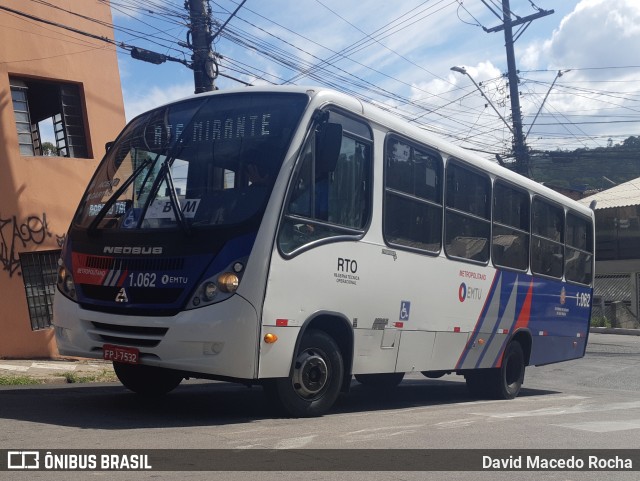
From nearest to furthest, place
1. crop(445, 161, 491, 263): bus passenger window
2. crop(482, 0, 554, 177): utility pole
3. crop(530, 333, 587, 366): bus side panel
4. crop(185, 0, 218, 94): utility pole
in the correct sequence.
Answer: crop(445, 161, 491, 263): bus passenger window, crop(530, 333, 587, 366): bus side panel, crop(185, 0, 218, 94): utility pole, crop(482, 0, 554, 177): utility pole

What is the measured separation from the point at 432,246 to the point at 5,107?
803 centimetres

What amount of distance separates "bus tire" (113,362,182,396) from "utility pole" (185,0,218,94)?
7665mm

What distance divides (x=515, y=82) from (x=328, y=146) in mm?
21592

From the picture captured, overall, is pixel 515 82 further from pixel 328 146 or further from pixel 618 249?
pixel 328 146

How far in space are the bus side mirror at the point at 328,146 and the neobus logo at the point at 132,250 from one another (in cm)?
164

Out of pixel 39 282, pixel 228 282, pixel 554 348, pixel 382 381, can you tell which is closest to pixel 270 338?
pixel 228 282

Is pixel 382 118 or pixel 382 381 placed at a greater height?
pixel 382 118

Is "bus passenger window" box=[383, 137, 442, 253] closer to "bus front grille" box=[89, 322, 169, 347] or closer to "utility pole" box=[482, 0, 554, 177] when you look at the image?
"bus front grille" box=[89, 322, 169, 347]

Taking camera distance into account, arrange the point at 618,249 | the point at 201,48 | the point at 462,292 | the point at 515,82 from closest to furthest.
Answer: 1. the point at 462,292
2. the point at 201,48
3. the point at 515,82
4. the point at 618,249

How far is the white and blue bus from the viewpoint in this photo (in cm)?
680

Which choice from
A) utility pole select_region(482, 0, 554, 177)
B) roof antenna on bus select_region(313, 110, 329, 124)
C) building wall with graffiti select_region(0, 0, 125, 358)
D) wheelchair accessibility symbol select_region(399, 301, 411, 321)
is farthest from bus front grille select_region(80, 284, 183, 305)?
utility pole select_region(482, 0, 554, 177)

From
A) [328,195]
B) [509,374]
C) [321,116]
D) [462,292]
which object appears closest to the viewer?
[321,116]

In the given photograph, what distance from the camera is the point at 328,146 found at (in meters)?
7.34

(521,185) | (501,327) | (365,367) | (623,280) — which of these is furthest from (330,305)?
(623,280)
